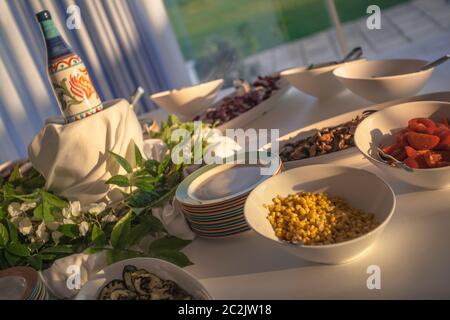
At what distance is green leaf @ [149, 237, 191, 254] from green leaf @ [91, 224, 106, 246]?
90 mm

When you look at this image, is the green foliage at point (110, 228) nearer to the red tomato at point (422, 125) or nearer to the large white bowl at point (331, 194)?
the large white bowl at point (331, 194)

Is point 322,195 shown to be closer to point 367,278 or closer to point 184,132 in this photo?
point 367,278

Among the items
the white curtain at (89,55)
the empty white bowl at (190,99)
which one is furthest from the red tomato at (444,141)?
the white curtain at (89,55)

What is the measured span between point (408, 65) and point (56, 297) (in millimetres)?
1088

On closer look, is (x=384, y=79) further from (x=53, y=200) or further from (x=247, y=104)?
(x=53, y=200)

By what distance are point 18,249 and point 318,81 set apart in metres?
0.98

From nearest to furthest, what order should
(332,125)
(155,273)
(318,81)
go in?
(155,273)
(332,125)
(318,81)

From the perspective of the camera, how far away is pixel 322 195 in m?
0.73

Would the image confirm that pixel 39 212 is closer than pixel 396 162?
No

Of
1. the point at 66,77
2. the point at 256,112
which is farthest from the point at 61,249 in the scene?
the point at 256,112

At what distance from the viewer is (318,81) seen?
4.43ft

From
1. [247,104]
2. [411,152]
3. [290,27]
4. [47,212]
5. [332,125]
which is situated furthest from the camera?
[290,27]

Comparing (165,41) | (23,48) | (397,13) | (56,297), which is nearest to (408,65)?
(56,297)

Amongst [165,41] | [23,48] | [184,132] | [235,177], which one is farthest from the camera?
[165,41]
